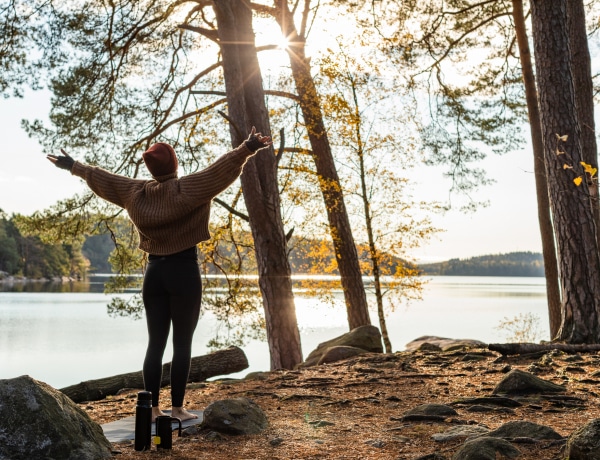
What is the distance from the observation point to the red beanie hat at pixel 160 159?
4.46 m

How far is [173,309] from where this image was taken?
431 cm

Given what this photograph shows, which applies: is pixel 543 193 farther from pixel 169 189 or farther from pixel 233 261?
pixel 169 189

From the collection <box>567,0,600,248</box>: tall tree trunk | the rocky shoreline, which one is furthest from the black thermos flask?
<box>567,0,600,248</box>: tall tree trunk

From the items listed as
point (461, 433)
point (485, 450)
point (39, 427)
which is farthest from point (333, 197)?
point (39, 427)

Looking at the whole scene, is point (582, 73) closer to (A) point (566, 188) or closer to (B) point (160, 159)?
(A) point (566, 188)

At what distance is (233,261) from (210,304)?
0.99m

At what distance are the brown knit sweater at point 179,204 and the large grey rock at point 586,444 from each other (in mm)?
2587

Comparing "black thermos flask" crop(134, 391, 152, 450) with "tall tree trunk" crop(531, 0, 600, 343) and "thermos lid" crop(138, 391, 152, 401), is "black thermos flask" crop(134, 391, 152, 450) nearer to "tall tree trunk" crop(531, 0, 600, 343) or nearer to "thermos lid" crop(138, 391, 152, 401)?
"thermos lid" crop(138, 391, 152, 401)

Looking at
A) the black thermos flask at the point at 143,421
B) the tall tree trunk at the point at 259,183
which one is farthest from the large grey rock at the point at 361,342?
the black thermos flask at the point at 143,421

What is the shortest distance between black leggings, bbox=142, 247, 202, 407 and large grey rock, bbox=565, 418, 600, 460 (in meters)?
2.42

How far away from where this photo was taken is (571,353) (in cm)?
689

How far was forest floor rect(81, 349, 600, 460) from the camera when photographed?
373 centimetres

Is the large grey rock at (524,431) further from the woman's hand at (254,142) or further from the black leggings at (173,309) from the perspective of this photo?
the woman's hand at (254,142)

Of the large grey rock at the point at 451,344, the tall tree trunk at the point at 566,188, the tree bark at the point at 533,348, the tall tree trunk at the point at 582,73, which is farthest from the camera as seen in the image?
the tall tree trunk at the point at 582,73
